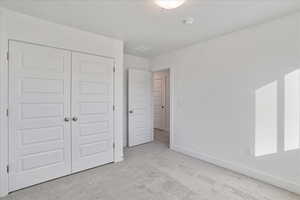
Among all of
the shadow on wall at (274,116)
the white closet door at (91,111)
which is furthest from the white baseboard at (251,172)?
the white closet door at (91,111)

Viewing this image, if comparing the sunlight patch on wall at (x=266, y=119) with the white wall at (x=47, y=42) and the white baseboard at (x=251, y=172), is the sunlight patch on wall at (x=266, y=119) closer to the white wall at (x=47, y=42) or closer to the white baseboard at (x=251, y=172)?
the white baseboard at (x=251, y=172)

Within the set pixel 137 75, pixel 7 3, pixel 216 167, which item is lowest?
pixel 216 167

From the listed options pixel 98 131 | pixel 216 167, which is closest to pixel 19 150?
pixel 98 131

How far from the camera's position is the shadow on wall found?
198 cm

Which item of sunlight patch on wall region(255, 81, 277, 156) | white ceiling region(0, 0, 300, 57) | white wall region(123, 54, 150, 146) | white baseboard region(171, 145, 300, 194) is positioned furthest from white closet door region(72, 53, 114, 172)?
sunlight patch on wall region(255, 81, 277, 156)

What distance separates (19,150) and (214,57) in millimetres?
3560

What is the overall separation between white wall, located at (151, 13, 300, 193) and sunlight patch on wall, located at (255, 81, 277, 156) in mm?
58

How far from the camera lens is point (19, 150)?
6.74 feet

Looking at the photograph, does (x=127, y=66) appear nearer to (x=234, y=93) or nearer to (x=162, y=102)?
(x=162, y=102)

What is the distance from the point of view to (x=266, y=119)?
2.24 m

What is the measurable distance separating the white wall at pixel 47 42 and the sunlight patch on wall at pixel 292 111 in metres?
2.72

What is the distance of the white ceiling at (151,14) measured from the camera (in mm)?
1822

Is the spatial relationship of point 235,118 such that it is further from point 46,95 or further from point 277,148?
point 46,95

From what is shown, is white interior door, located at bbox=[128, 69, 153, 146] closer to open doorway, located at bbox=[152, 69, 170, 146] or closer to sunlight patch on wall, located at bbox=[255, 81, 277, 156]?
open doorway, located at bbox=[152, 69, 170, 146]
